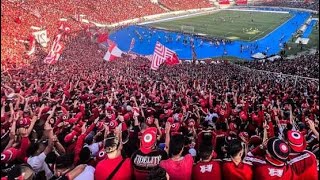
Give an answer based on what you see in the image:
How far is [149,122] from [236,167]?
1.64 m

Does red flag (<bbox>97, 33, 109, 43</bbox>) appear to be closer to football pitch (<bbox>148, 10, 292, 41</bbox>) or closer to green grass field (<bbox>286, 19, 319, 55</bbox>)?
football pitch (<bbox>148, 10, 292, 41</bbox>)

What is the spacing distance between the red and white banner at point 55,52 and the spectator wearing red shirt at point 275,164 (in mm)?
3359

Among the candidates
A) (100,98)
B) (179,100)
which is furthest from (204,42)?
(100,98)

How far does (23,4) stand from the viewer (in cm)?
473

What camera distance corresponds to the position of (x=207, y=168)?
2361mm

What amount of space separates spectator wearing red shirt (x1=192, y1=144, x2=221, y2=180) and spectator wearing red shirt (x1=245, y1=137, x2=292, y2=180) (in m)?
0.25

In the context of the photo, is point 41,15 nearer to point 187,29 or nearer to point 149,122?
point 149,122

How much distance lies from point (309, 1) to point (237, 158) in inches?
166

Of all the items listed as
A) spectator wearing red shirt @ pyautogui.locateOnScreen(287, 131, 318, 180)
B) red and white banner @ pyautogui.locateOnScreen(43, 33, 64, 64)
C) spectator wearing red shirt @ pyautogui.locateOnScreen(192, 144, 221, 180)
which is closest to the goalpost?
red and white banner @ pyautogui.locateOnScreen(43, 33, 64, 64)

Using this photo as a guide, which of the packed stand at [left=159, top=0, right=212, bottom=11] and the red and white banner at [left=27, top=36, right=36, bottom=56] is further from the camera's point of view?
the packed stand at [left=159, top=0, right=212, bottom=11]

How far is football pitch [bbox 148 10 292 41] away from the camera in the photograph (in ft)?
21.4

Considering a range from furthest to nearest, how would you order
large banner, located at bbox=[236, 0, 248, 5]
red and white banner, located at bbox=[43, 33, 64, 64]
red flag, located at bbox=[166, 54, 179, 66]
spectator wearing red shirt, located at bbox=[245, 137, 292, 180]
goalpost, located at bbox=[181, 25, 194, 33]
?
1. goalpost, located at bbox=[181, 25, 194, 33]
2. large banner, located at bbox=[236, 0, 248, 5]
3. red flag, located at bbox=[166, 54, 179, 66]
4. red and white banner, located at bbox=[43, 33, 64, 64]
5. spectator wearing red shirt, located at bbox=[245, 137, 292, 180]

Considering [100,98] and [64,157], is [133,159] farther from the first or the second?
[100,98]

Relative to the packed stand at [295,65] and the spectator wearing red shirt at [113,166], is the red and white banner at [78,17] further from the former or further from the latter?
the spectator wearing red shirt at [113,166]
